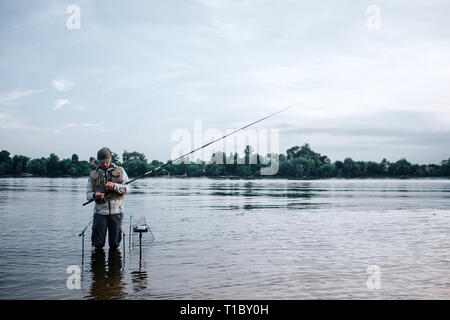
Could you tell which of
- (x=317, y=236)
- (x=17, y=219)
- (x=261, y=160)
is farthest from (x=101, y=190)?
(x=261, y=160)

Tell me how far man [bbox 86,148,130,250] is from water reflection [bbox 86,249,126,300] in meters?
0.48

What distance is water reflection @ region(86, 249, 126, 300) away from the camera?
7.19m

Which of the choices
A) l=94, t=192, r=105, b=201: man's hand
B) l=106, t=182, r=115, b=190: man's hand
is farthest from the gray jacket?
l=106, t=182, r=115, b=190: man's hand

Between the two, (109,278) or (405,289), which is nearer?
(405,289)

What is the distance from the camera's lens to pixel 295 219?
19.8 m

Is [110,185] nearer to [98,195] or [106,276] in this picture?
[98,195]

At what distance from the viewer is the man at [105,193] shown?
947 cm

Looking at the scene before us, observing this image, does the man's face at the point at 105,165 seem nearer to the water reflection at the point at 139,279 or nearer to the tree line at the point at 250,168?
the water reflection at the point at 139,279

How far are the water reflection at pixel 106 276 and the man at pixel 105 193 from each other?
0.48 m

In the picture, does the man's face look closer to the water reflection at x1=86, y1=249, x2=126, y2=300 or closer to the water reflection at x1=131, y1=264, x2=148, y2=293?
the water reflection at x1=86, y1=249, x2=126, y2=300

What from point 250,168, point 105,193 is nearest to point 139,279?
point 105,193

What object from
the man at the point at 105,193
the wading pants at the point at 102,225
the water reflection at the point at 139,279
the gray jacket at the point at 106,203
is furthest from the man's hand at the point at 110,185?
the water reflection at the point at 139,279
